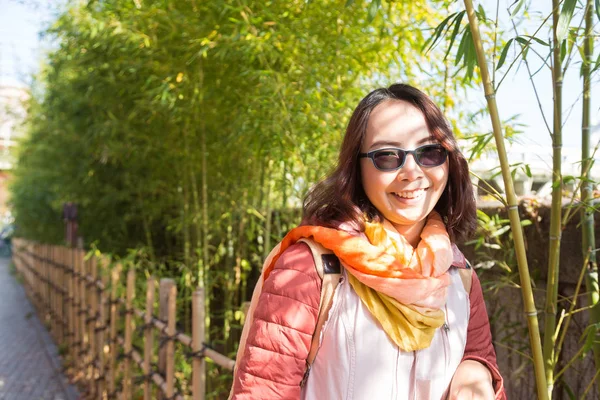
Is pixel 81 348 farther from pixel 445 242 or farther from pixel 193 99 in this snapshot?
pixel 445 242

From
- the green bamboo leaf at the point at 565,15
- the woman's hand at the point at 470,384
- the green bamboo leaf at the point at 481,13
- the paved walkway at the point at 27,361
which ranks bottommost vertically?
the paved walkway at the point at 27,361

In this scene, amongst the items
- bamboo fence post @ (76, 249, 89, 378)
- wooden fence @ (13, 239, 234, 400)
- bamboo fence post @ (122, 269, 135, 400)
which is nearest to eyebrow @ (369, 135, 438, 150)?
wooden fence @ (13, 239, 234, 400)

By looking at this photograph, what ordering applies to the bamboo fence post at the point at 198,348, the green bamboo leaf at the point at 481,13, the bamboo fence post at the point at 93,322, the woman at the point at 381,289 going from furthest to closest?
the bamboo fence post at the point at 93,322 < the bamboo fence post at the point at 198,348 < the green bamboo leaf at the point at 481,13 < the woman at the point at 381,289

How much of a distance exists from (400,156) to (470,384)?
475mm

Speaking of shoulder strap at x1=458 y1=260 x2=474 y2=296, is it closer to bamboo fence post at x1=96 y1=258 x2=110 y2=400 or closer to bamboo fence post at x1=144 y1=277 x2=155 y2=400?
bamboo fence post at x1=144 y1=277 x2=155 y2=400

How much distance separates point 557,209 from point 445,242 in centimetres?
35

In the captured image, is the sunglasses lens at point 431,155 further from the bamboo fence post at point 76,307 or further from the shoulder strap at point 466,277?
the bamboo fence post at point 76,307

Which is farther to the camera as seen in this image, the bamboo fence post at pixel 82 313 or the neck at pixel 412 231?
the bamboo fence post at pixel 82 313

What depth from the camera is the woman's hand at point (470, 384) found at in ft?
4.22

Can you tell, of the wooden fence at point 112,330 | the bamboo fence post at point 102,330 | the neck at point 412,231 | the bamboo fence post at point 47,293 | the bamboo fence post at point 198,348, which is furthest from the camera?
the bamboo fence post at point 47,293

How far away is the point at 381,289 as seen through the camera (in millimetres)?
1242

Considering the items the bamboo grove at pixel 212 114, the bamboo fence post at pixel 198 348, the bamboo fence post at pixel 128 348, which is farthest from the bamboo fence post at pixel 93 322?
the bamboo fence post at pixel 198 348

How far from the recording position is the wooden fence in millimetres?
2921

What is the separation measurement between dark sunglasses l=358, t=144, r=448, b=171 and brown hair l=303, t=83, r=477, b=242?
29 mm
